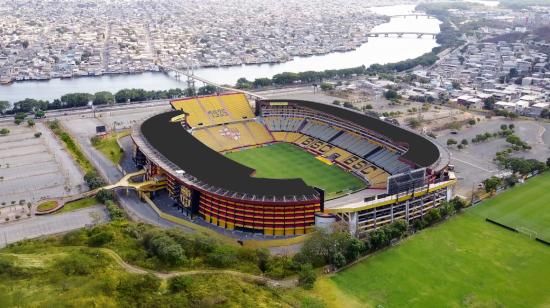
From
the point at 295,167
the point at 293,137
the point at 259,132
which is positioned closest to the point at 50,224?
the point at 295,167

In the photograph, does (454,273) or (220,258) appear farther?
(454,273)

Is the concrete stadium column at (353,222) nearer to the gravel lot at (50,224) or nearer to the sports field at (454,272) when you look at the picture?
the sports field at (454,272)

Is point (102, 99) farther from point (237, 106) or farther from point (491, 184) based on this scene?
point (491, 184)

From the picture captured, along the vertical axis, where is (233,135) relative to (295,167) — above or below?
above

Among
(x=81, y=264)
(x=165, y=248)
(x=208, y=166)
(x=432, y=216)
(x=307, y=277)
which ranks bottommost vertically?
(x=432, y=216)

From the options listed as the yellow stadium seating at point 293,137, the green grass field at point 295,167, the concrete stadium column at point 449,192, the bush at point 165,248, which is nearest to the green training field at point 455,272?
the concrete stadium column at point 449,192

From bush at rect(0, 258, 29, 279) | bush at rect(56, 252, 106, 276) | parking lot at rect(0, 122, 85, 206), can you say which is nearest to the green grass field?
parking lot at rect(0, 122, 85, 206)
